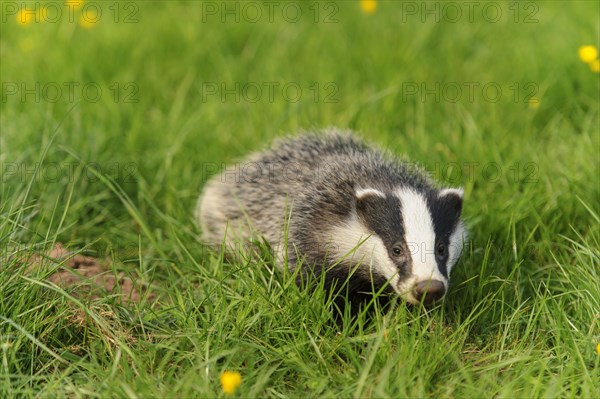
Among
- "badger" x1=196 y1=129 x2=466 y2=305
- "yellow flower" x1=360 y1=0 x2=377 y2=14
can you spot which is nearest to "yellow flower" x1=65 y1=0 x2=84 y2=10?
"yellow flower" x1=360 y1=0 x2=377 y2=14

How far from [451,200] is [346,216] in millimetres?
661

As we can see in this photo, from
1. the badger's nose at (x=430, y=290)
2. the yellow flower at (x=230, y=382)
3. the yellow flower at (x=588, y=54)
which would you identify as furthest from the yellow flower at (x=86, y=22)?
the yellow flower at (x=230, y=382)

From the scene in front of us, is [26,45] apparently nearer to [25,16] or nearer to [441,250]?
[25,16]

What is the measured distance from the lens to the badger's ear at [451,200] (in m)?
4.93

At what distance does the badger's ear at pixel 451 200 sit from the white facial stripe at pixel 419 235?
6.6 inches

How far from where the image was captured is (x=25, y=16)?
301 inches

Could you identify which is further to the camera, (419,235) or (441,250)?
(441,250)

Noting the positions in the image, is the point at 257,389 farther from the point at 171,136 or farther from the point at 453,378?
the point at 171,136

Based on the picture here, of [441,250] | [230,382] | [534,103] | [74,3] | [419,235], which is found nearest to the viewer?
[230,382]

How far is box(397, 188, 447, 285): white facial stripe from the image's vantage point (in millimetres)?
4363

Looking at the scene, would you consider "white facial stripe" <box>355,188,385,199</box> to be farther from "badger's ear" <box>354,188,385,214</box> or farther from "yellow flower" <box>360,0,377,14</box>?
"yellow flower" <box>360,0,377,14</box>

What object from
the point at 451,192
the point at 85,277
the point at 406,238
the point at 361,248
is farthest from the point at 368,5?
the point at 85,277

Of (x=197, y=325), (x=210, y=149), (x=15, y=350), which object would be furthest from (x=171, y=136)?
(x=15, y=350)

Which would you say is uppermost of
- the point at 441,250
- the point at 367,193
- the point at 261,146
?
the point at 367,193
